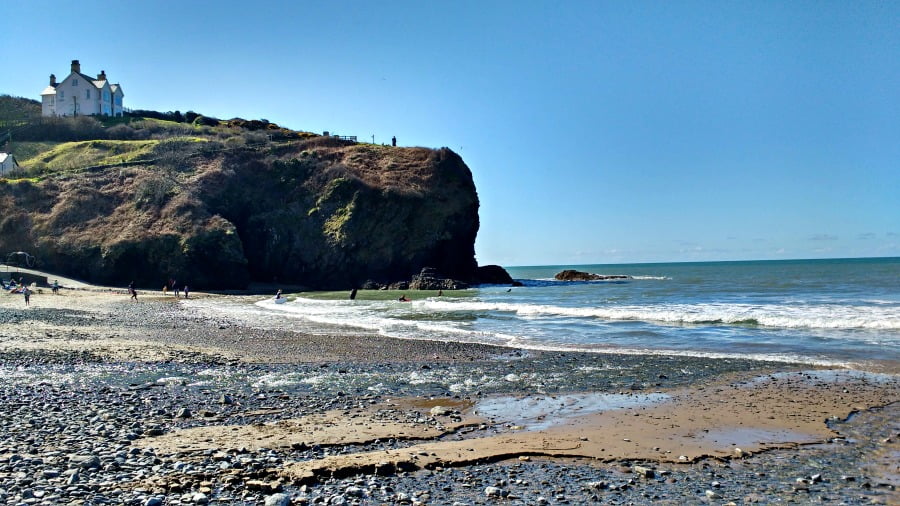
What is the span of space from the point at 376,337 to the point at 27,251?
161 feet

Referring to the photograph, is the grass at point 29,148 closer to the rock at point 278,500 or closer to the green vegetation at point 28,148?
the green vegetation at point 28,148

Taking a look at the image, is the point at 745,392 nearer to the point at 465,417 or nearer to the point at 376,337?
the point at 465,417

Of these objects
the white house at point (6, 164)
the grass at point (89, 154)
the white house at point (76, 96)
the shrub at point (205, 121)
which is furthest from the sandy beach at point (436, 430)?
the white house at point (76, 96)

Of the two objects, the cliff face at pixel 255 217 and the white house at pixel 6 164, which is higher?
the white house at pixel 6 164

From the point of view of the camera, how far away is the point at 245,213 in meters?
64.8

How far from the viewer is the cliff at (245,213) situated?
55.4 m

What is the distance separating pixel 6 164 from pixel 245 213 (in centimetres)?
3204

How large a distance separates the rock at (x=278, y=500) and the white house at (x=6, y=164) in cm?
8103

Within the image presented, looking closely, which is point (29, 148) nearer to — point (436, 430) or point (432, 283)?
point (432, 283)

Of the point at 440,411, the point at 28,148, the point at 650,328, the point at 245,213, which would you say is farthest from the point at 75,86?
the point at 440,411

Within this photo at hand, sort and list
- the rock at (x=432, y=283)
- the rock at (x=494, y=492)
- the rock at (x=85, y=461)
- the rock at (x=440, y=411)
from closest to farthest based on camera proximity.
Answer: the rock at (x=494, y=492)
the rock at (x=85, y=461)
the rock at (x=440, y=411)
the rock at (x=432, y=283)

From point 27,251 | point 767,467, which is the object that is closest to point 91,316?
point 767,467

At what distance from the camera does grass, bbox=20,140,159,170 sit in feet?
229

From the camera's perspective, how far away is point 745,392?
1191cm
